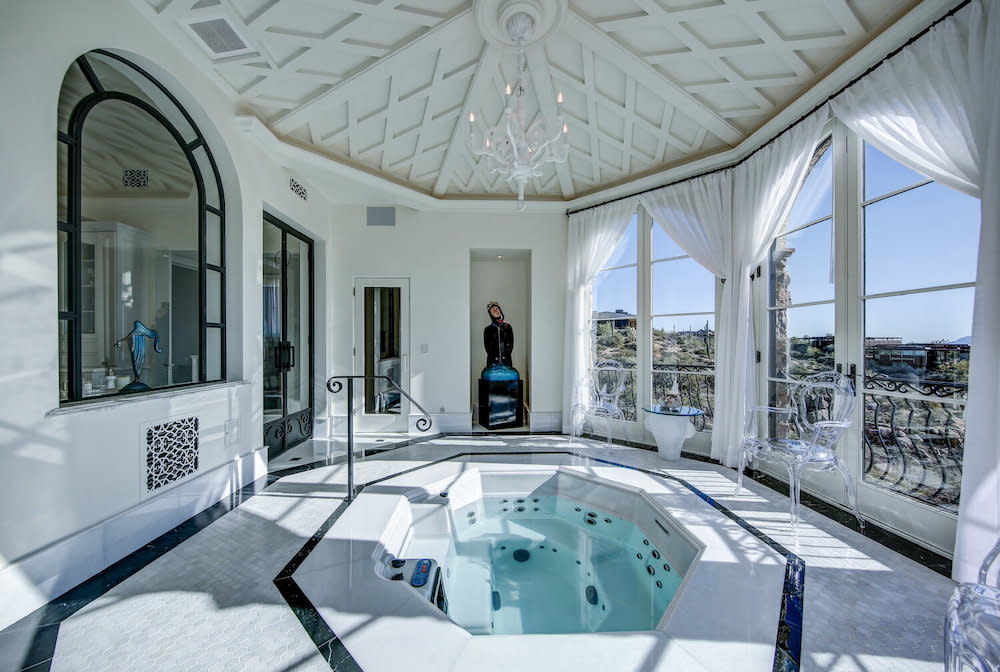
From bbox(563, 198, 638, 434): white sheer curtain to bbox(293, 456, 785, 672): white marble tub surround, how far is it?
2574 millimetres

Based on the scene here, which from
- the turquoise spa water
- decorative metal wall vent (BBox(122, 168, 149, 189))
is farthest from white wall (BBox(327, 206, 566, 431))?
decorative metal wall vent (BBox(122, 168, 149, 189))

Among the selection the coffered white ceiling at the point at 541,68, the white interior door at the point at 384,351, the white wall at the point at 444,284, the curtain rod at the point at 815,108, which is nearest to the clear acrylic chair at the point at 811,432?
the curtain rod at the point at 815,108

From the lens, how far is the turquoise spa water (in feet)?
7.98

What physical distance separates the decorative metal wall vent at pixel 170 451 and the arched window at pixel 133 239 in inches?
13.3

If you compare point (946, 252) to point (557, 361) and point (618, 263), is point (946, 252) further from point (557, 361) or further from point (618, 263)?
point (557, 361)

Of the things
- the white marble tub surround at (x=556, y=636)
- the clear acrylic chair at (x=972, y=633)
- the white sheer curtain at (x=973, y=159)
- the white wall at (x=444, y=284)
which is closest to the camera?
the clear acrylic chair at (x=972, y=633)

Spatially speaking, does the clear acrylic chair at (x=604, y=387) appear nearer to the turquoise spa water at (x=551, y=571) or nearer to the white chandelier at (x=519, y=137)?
the turquoise spa water at (x=551, y=571)

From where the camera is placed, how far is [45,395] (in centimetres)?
202

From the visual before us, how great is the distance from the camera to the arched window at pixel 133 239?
230cm

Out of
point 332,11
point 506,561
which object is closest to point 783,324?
point 506,561

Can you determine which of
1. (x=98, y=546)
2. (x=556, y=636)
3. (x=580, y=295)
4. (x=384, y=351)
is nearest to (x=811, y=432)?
(x=556, y=636)

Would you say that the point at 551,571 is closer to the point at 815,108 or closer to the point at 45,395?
the point at 45,395

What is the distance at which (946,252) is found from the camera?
2482mm

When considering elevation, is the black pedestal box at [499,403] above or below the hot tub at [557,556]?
above
